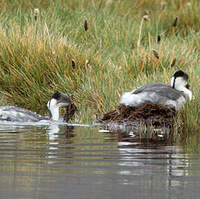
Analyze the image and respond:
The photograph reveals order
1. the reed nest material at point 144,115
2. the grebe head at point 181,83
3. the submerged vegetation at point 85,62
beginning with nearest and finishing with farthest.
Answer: the reed nest material at point 144,115 → the grebe head at point 181,83 → the submerged vegetation at point 85,62

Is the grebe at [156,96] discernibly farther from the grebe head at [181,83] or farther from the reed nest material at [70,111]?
the reed nest material at [70,111]

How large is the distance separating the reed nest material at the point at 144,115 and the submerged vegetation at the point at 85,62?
0.38 metres

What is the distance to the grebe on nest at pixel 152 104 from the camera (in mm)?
10539

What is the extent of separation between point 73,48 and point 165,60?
1772 mm

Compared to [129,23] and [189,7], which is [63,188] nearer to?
[129,23]

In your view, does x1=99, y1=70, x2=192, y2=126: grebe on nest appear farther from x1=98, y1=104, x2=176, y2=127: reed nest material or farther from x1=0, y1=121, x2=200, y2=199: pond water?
x1=0, y1=121, x2=200, y2=199: pond water

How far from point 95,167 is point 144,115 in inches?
161

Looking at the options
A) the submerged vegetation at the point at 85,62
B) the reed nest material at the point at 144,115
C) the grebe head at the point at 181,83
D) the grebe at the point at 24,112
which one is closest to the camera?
the reed nest material at the point at 144,115

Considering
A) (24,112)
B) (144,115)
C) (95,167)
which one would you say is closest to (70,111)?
(24,112)

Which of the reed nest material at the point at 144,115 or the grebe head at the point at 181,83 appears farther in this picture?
the grebe head at the point at 181,83

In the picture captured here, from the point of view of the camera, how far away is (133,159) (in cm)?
721

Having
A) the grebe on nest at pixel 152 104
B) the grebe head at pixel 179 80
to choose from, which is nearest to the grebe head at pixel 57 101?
the grebe on nest at pixel 152 104

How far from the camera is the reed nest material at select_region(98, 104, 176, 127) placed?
10508 millimetres

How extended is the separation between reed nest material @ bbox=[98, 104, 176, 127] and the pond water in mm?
1057
